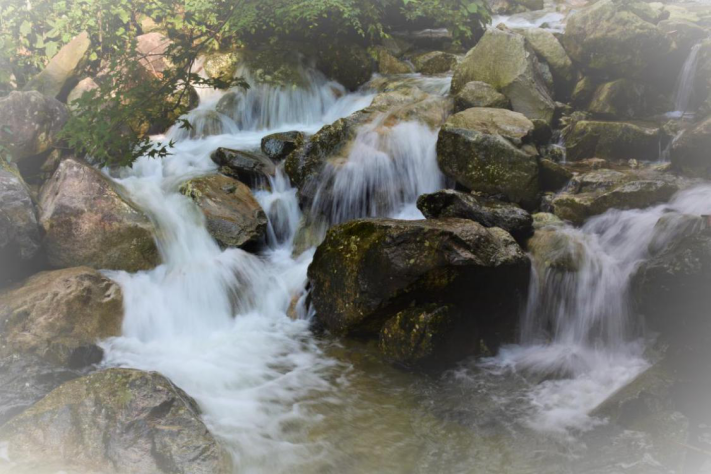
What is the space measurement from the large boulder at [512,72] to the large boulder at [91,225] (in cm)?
585

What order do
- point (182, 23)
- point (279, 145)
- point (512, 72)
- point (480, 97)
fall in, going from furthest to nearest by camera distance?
point (182, 23) < point (279, 145) < point (512, 72) < point (480, 97)

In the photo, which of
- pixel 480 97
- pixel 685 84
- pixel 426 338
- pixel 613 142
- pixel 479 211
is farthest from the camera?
pixel 480 97

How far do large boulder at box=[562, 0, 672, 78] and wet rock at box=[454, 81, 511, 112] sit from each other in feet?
6.05

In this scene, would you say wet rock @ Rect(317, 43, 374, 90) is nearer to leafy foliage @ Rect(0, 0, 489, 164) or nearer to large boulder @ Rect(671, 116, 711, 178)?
leafy foliage @ Rect(0, 0, 489, 164)

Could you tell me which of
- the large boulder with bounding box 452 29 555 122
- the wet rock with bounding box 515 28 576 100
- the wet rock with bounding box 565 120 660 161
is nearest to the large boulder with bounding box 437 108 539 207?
the wet rock with bounding box 565 120 660 161

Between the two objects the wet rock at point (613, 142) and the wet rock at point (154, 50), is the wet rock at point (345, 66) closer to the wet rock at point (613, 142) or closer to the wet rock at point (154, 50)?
the wet rock at point (154, 50)

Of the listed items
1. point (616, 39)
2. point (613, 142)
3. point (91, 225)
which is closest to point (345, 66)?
point (616, 39)

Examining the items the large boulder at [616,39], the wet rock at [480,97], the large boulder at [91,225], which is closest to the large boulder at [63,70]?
the large boulder at [91,225]

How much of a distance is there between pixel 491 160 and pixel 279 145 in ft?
11.7

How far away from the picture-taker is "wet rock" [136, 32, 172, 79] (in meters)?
9.41

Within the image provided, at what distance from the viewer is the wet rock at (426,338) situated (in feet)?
15.3

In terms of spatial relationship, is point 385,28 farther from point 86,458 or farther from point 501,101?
point 86,458

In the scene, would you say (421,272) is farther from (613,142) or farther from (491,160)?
(613,142)

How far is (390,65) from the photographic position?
10836mm
